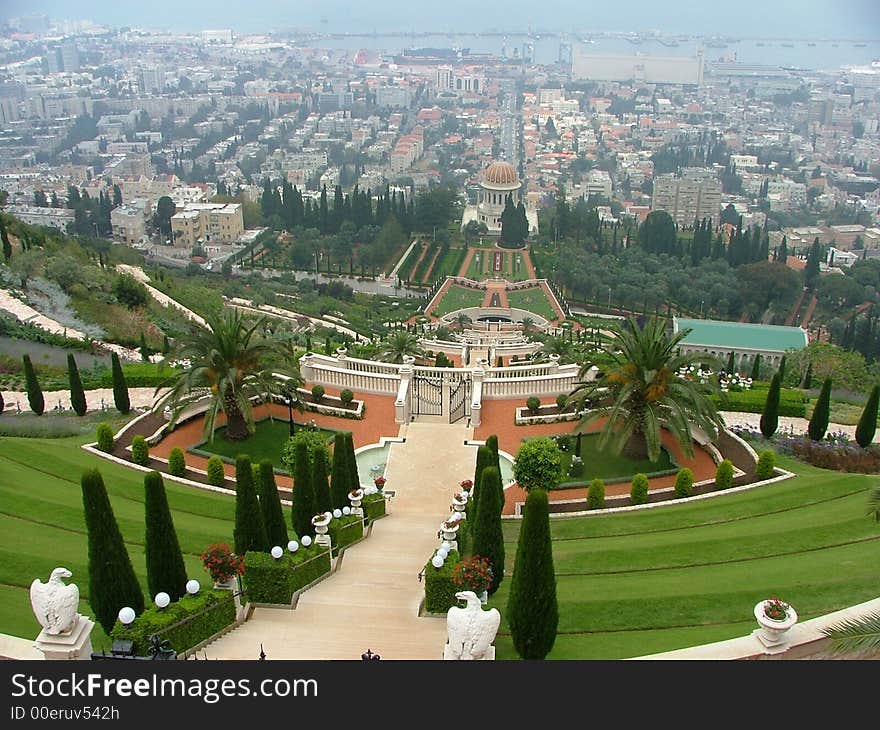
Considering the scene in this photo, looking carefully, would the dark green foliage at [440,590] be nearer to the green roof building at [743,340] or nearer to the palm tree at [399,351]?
the palm tree at [399,351]

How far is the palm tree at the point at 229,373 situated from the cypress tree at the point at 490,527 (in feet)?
39.8

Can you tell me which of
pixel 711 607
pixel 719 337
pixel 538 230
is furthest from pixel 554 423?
pixel 538 230

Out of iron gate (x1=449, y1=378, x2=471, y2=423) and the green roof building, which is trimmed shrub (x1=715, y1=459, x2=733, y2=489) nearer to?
iron gate (x1=449, y1=378, x2=471, y2=423)

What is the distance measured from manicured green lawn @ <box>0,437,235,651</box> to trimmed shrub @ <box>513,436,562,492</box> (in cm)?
799

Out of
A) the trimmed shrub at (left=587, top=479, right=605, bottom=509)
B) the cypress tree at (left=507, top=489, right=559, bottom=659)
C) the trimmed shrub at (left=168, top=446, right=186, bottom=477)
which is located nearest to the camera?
the cypress tree at (left=507, top=489, right=559, bottom=659)

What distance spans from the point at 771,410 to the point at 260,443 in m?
16.7

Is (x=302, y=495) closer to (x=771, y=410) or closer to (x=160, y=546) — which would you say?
(x=160, y=546)

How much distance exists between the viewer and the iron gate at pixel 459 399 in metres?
30.2

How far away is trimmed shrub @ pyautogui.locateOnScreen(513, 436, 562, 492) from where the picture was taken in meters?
23.3

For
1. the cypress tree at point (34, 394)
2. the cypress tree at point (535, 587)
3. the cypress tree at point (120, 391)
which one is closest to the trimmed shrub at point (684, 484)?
the cypress tree at point (535, 587)

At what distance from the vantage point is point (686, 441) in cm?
2469

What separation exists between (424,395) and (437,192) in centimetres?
6684

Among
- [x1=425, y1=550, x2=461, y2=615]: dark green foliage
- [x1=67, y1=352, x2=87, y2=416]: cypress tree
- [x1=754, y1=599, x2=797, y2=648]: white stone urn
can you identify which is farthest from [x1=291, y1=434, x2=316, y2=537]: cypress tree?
[x1=67, y1=352, x2=87, y2=416]: cypress tree

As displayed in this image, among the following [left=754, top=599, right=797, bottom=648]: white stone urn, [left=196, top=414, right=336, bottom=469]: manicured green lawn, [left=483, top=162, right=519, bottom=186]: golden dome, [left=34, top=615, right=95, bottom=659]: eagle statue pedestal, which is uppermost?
[left=754, top=599, right=797, bottom=648]: white stone urn
